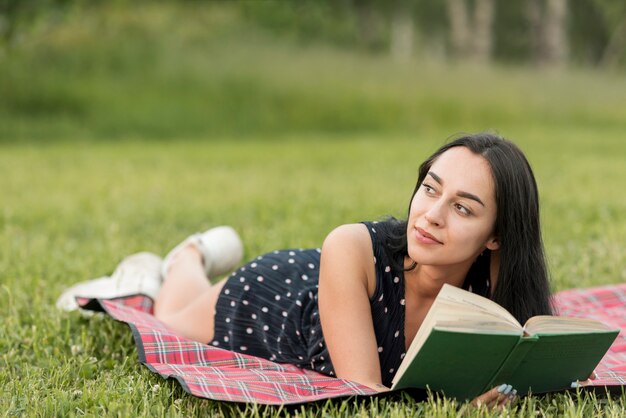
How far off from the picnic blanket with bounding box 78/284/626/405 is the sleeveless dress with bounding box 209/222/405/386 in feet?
0.46

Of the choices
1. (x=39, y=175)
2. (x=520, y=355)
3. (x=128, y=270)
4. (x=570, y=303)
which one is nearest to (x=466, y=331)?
(x=520, y=355)

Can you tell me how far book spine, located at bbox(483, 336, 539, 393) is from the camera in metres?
2.47

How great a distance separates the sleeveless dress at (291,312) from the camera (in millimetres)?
3057

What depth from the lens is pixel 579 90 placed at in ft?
55.1

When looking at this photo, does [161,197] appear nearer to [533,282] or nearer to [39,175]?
[39,175]

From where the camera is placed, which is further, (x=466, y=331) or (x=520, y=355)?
(x=520, y=355)

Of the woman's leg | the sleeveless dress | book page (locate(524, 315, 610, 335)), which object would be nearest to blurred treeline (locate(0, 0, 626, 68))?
the woman's leg

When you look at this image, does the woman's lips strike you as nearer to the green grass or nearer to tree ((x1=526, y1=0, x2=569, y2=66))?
the green grass

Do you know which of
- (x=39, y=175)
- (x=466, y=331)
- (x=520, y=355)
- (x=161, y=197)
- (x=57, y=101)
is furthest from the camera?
(x=57, y=101)

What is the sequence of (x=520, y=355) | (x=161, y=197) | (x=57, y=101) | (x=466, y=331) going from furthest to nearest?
(x=57, y=101) → (x=161, y=197) → (x=520, y=355) → (x=466, y=331)

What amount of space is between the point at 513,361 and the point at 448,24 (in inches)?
1630

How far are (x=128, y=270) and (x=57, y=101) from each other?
31.7 ft

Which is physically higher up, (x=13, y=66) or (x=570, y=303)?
(x=13, y=66)

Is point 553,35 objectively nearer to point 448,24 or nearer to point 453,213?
point 453,213
